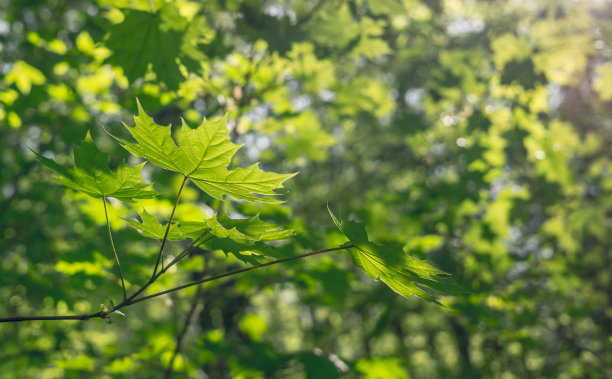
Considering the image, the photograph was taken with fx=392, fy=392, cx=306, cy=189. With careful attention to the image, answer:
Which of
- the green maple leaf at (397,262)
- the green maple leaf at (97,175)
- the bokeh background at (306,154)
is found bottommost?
the bokeh background at (306,154)

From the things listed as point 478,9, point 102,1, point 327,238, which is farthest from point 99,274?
point 478,9

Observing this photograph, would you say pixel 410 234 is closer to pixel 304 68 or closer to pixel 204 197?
pixel 304 68

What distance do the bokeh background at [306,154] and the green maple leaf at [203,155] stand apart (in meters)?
0.30

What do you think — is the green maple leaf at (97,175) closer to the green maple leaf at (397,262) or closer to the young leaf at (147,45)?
the green maple leaf at (397,262)

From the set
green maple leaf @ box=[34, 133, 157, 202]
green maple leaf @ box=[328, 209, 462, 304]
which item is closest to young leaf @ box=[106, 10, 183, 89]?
green maple leaf @ box=[34, 133, 157, 202]

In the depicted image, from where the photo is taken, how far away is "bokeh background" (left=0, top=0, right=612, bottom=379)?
8.07ft

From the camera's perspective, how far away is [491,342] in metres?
3.97

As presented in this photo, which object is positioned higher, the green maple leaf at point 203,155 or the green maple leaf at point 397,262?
the green maple leaf at point 203,155

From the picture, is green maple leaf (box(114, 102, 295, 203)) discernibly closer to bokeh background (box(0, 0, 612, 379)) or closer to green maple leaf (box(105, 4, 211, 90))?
bokeh background (box(0, 0, 612, 379))

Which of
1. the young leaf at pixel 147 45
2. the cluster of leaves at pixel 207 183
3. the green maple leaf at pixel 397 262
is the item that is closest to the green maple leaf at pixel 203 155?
the cluster of leaves at pixel 207 183

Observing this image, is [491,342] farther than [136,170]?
Yes

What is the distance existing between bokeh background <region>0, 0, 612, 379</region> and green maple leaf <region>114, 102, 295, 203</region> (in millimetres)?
301

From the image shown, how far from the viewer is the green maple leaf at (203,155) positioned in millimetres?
1116

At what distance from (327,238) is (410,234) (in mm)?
1235
